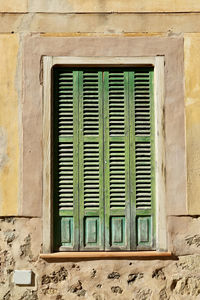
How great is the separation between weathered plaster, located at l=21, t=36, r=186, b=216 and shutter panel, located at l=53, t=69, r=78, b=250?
209 millimetres

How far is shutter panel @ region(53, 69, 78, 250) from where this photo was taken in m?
6.68

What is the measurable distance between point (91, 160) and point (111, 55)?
4.11 ft

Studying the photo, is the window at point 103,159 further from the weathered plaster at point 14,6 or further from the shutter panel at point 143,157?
the weathered plaster at point 14,6

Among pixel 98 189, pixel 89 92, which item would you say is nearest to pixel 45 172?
pixel 98 189

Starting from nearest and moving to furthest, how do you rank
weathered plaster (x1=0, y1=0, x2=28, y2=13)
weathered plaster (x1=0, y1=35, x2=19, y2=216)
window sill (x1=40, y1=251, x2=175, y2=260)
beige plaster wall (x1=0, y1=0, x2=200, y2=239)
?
window sill (x1=40, y1=251, x2=175, y2=260)
weathered plaster (x1=0, y1=35, x2=19, y2=216)
beige plaster wall (x1=0, y1=0, x2=200, y2=239)
weathered plaster (x1=0, y1=0, x2=28, y2=13)

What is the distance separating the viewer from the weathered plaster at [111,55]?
261 inches

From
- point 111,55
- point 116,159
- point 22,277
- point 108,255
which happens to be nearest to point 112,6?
point 111,55

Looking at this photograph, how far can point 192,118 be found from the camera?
6.75 meters

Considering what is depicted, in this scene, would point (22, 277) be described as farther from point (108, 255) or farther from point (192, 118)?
point (192, 118)

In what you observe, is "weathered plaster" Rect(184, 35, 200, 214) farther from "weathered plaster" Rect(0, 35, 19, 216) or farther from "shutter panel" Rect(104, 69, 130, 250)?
"weathered plaster" Rect(0, 35, 19, 216)

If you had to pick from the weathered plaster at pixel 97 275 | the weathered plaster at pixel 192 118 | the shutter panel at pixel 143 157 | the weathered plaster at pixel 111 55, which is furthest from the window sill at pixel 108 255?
the weathered plaster at pixel 192 118

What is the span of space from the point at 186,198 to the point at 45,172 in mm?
1639

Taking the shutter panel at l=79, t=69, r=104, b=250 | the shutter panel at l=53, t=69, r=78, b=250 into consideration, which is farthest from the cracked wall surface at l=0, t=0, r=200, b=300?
the shutter panel at l=79, t=69, r=104, b=250

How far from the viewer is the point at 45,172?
6.65 m
